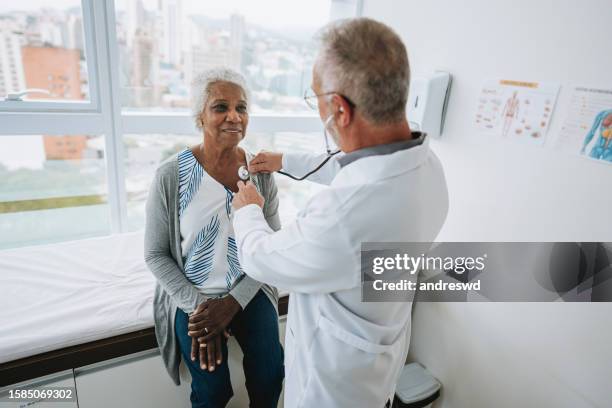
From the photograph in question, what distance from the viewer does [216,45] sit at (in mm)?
2057

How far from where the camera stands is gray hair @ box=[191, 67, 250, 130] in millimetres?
1344

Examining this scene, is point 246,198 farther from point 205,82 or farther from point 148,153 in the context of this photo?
point 148,153

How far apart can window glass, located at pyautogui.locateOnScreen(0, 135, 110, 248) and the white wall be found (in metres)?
1.68

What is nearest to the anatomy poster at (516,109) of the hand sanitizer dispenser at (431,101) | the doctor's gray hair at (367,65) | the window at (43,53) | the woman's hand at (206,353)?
the hand sanitizer dispenser at (431,101)

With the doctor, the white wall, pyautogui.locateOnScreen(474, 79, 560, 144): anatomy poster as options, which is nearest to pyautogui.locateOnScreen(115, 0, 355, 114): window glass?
the white wall

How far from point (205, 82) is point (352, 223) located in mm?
872

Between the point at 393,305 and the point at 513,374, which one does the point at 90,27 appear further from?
the point at 513,374

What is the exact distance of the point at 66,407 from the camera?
1.23m

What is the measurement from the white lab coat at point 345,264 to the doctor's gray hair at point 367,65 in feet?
0.36

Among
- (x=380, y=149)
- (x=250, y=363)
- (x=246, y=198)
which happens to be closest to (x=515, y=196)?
(x=380, y=149)

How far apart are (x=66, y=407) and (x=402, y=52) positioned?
4.73 feet

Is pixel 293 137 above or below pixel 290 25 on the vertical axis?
below

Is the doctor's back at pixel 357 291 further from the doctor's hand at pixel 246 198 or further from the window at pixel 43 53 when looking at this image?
the window at pixel 43 53

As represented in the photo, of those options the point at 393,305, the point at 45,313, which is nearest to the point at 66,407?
the point at 45,313
